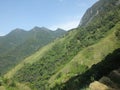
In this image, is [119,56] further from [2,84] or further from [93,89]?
[2,84]

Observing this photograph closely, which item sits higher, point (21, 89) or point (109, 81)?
point (21, 89)

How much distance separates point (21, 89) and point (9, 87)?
26.5ft

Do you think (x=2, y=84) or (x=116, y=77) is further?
(x=2, y=84)

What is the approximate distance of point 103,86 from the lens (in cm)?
4025

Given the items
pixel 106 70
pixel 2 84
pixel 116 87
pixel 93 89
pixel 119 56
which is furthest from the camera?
pixel 2 84

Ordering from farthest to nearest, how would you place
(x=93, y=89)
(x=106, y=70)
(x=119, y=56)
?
(x=119, y=56) → (x=106, y=70) → (x=93, y=89)

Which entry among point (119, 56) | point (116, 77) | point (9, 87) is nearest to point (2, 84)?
point (9, 87)

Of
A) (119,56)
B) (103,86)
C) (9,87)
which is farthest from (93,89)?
(9,87)

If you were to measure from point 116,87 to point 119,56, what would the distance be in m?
35.5

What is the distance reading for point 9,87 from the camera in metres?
196

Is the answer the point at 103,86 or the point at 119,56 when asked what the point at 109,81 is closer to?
the point at 103,86

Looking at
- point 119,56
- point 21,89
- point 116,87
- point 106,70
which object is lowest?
point 116,87

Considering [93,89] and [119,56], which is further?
[119,56]

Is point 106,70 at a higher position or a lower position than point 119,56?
lower
